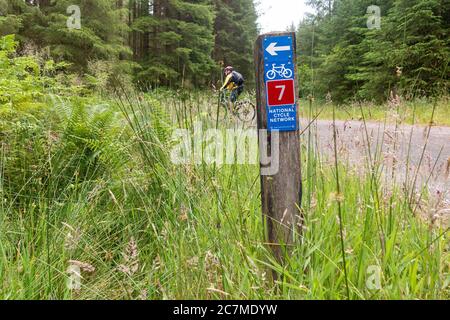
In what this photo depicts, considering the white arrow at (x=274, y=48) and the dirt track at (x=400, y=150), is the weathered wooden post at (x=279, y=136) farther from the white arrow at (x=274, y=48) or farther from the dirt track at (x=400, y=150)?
the dirt track at (x=400, y=150)

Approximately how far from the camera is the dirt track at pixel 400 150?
6.30ft

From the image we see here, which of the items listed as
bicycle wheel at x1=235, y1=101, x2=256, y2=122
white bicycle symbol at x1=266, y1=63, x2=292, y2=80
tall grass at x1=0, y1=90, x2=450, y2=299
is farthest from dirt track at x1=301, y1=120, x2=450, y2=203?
bicycle wheel at x1=235, y1=101, x2=256, y2=122

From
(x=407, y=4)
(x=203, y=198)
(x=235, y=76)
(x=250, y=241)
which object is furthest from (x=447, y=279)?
(x=407, y=4)

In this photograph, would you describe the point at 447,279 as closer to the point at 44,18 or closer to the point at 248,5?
the point at 44,18

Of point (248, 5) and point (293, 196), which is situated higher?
point (248, 5)

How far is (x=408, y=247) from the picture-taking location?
1559 mm

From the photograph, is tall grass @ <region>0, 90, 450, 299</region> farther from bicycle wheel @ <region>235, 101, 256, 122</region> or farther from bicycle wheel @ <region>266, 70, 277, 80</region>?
bicycle wheel @ <region>235, 101, 256, 122</region>

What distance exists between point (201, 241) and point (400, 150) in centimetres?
400

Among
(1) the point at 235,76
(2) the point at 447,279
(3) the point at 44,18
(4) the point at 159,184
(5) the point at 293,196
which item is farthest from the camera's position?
(3) the point at 44,18

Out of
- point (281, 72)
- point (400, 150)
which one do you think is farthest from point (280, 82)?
point (400, 150)

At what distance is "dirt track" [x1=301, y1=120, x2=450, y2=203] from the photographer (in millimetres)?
1919

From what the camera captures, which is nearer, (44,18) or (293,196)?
(293,196)

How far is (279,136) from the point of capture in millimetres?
1441
